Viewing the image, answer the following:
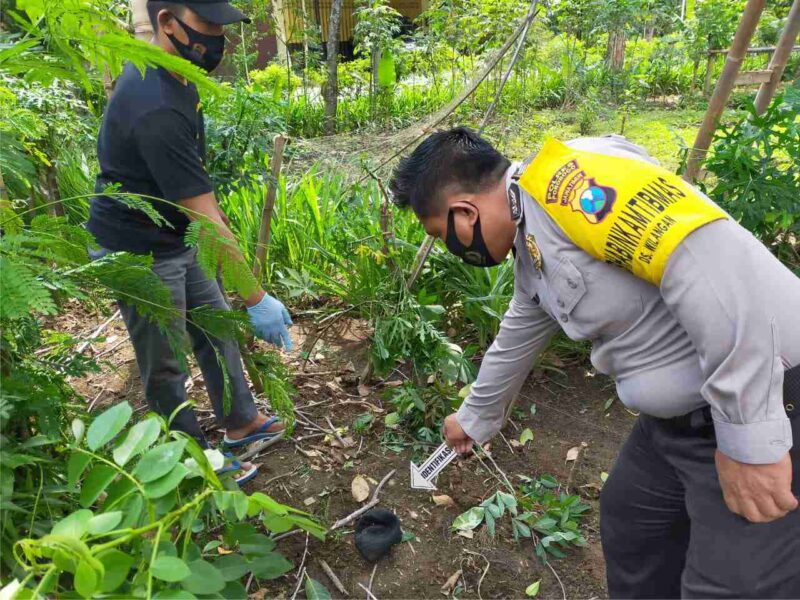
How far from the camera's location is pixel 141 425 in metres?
0.81

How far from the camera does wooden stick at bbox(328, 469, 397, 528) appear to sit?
225 centimetres

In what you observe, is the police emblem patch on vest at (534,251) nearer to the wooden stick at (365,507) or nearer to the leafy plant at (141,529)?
the leafy plant at (141,529)

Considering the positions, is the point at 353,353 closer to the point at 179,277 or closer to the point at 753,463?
the point at 179,277

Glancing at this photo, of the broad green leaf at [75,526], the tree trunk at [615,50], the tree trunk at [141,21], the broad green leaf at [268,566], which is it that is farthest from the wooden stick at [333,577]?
the tree trunk at [615,50]

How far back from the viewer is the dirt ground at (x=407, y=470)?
2123 millimetres

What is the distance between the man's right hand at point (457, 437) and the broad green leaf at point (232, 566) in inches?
46.2

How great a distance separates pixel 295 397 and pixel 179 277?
97cm

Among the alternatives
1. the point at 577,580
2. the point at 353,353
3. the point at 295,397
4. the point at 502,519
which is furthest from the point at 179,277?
the point at 577,580

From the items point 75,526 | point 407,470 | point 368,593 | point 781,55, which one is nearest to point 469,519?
point 407,470

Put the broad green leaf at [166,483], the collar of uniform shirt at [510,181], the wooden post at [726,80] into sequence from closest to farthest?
1. the broad green leaf at [166,483]
2. the collar of uniform shirt at [510,181]
3. the wooden post at [726,80]

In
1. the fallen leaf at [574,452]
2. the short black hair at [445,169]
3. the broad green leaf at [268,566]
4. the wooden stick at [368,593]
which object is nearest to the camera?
the broad green leaf at [268,566]

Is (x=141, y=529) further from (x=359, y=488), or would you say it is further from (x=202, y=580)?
(x=359, y=488)

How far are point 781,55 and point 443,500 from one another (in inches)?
98.2

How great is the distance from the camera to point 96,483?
0.79 metres
